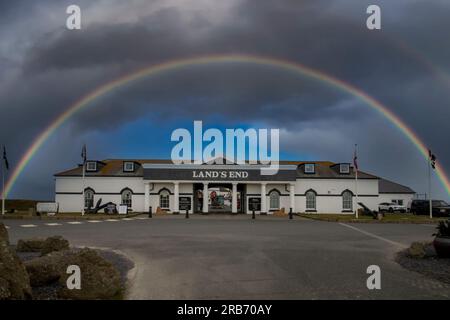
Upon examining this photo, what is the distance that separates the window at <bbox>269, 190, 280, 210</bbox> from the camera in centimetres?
5003

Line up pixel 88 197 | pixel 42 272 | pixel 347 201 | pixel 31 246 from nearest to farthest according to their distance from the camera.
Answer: pixel 42 272
pixel 31 246
pixel 88 197
pixel 347 201

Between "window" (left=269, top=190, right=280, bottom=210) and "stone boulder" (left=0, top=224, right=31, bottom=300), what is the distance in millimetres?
43511

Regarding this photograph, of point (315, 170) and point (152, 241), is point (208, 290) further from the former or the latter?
point (315, 170)

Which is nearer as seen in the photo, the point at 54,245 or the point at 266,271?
the point at 266,271

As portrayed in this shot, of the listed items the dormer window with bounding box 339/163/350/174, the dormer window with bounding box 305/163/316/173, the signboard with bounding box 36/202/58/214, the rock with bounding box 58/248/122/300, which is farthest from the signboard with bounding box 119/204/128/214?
the rock with bounding box 58/248/122/300

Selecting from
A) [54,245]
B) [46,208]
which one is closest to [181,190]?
[46,208]

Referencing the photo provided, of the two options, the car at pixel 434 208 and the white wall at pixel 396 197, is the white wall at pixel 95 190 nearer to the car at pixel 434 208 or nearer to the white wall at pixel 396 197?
the car at pixel 434 208

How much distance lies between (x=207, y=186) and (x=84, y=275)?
41.0 m

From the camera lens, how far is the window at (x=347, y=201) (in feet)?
167

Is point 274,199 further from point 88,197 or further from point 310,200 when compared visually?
point 88,197

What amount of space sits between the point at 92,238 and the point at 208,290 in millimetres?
12083

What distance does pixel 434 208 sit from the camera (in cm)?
4638

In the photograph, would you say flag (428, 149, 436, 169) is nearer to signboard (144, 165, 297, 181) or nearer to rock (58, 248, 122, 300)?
signboard (144, 165, 297, 181)
